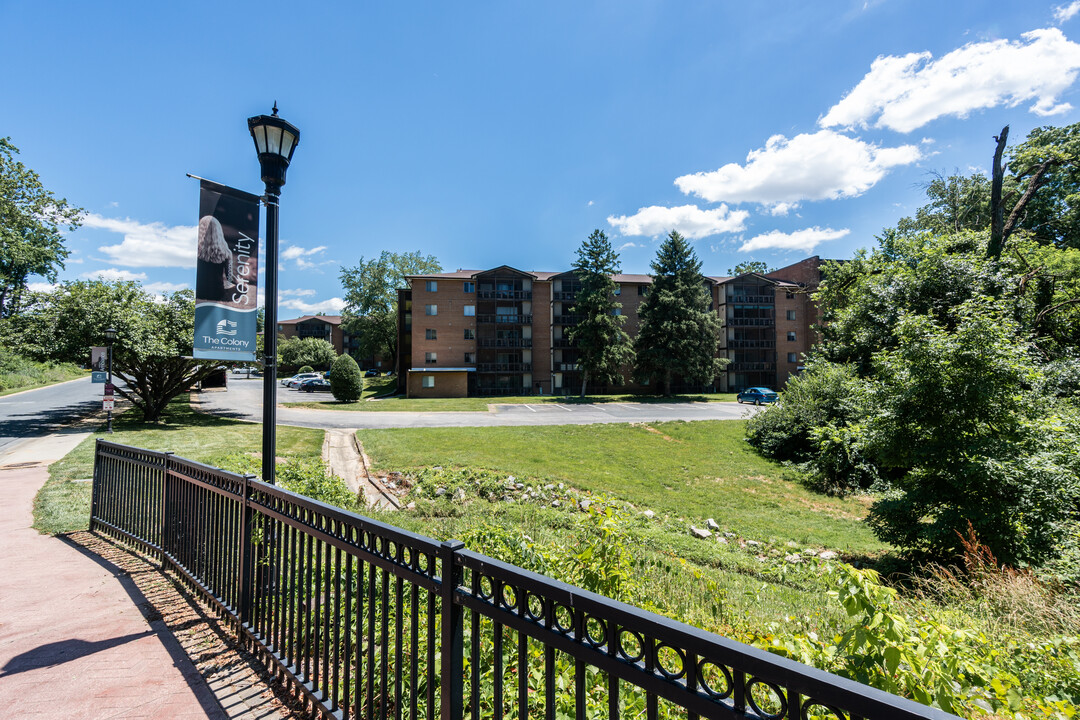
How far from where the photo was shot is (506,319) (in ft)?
160

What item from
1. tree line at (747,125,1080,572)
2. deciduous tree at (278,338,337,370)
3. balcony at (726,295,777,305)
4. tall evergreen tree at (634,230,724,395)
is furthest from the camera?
deciduous tree at (278,338,337,370)

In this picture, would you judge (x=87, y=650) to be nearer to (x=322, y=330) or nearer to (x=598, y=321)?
(x=598, y=321)

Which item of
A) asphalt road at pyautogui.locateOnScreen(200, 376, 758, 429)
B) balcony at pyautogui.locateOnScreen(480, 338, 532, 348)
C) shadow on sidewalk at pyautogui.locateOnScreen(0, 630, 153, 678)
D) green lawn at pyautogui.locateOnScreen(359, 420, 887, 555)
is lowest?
green lawn at pyautogui.locateOnScreen(359, 420, 887, 555)

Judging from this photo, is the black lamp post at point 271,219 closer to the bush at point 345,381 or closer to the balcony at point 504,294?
the bush at point 345,381

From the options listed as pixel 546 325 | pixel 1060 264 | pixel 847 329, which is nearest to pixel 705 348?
pixel 546 325

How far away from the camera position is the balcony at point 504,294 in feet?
158

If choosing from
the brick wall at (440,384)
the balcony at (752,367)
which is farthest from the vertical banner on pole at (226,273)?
the balcony at (752,367)

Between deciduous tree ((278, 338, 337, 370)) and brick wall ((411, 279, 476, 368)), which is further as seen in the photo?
deciduous tree ((278, 338, 337, 370))

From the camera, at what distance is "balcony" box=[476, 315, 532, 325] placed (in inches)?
1898

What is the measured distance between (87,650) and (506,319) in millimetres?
45745

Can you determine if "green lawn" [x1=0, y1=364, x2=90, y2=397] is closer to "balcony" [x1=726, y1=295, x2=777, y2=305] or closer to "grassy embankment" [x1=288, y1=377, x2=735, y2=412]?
"grassy embankment" [x1=288, y1=377, x2=735, y2=412]

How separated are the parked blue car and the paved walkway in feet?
124

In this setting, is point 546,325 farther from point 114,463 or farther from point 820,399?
point 114,463

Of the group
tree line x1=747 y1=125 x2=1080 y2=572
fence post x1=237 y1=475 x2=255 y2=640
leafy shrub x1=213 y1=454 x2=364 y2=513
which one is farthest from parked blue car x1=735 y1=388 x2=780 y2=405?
fence post x1=237 y1=475 x2=255 y2=640
